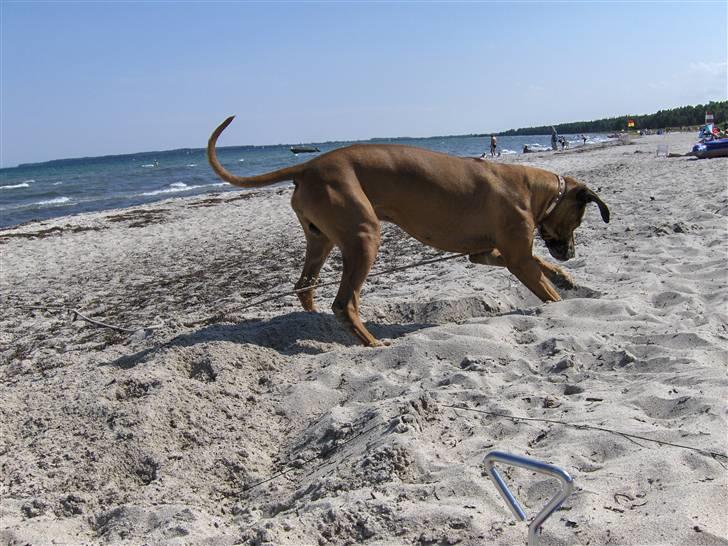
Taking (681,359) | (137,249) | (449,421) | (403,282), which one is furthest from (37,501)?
(137,249)

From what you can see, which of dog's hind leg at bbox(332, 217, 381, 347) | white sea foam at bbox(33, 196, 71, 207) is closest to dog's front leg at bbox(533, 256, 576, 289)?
dog's hind leg at bbox(332, 217, 381, 347)

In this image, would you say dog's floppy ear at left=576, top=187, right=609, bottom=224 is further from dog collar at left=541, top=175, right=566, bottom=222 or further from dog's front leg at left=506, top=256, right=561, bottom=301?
dog's front leg at left=506, top=256, right=561, bottom=301

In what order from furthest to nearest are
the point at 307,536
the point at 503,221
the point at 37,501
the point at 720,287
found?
the point at 503,221, the point at 720,287, the point at 37,501, the point at 307,536

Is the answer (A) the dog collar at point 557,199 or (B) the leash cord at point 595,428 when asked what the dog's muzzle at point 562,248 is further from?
(B) the leash cord at point 595,428

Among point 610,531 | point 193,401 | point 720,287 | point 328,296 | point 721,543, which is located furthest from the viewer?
point 328,296

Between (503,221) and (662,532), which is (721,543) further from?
(503,221)

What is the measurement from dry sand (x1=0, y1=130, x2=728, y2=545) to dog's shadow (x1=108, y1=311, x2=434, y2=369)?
0.02 metres

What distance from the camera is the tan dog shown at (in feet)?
15.1

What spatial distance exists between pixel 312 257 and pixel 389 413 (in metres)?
2.38

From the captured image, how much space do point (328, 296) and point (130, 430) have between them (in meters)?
3.22

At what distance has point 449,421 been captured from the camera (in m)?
3.07

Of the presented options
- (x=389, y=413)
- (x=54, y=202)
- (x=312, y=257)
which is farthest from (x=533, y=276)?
(x=54, y=202)

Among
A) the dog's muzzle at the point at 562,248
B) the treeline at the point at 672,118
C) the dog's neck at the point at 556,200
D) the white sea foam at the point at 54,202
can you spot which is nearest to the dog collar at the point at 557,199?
the dog's neck at the point at 556,200

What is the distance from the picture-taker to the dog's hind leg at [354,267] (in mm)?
4578
